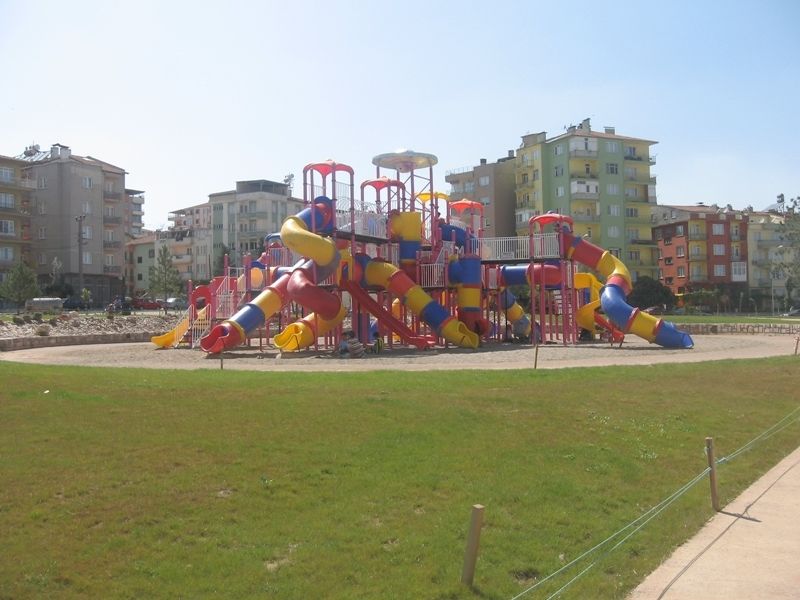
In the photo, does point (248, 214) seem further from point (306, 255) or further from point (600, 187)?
point (306, 255)

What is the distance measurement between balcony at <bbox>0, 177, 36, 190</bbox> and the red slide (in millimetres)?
58800

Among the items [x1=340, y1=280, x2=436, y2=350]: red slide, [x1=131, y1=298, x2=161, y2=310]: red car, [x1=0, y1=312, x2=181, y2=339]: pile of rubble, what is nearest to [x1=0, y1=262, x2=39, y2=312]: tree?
[x1=0, y1=312, x2=181, y2=339]: pile of rubble

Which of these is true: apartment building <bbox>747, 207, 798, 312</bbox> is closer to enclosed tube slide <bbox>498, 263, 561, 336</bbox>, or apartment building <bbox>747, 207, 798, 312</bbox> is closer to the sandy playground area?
enclosed tube slide <bbox>498, 263, 561, 336</bbox>

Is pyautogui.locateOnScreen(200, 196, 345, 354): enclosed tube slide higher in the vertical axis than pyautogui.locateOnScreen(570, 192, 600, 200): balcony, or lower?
lower

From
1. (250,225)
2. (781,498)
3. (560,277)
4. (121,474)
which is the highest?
(250,225)

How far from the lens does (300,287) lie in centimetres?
3322

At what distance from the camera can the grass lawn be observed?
7734mm

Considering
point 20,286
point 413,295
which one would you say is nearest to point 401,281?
point 413,295

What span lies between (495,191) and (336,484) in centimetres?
9643

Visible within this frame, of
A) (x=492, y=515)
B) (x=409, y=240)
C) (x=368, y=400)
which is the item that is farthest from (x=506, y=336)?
(x=492, y=515)

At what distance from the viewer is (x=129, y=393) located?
15.2 m

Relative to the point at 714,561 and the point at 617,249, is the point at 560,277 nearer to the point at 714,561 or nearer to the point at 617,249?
the point at 714,561

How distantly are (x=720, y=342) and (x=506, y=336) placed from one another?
11.6m

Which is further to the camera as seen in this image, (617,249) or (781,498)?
(617,249)
